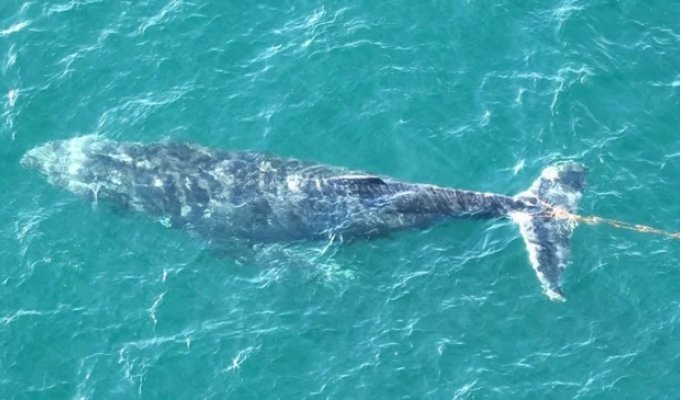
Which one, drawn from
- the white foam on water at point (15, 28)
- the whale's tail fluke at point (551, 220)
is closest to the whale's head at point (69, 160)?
the white foam on water at point (15, 28)

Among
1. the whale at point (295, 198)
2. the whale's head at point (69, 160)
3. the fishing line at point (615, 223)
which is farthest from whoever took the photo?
the whale's head at point (69, 160)

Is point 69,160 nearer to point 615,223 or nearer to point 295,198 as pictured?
point 295,198

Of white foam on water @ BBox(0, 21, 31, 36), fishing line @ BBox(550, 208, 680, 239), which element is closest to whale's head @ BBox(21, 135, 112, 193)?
white foam on water @ BBox(0, 21, 31, 36)

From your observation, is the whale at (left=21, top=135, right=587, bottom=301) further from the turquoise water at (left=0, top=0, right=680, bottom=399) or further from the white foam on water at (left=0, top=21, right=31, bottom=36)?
the white foam on water at (left=0, top=21, right=31, bottom=36)

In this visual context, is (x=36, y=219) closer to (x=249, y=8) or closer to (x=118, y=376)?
(x=118, y=376)

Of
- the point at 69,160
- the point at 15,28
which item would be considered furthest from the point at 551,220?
the point at 15,28

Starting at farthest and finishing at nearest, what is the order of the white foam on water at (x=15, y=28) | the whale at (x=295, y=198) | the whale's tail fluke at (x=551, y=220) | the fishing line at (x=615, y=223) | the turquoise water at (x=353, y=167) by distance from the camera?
1. the white foam on water at (x=15, y=28)
2. the whale at (x=295, y=198)
3. the fishing line at (x=615, y=223)
4. the whale's tail fluke at (x=551, y=220)
5. the turquoise water at (x=353, y=167)

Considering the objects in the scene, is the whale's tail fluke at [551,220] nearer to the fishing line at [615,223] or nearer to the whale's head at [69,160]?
the fishing line at [615,223]
